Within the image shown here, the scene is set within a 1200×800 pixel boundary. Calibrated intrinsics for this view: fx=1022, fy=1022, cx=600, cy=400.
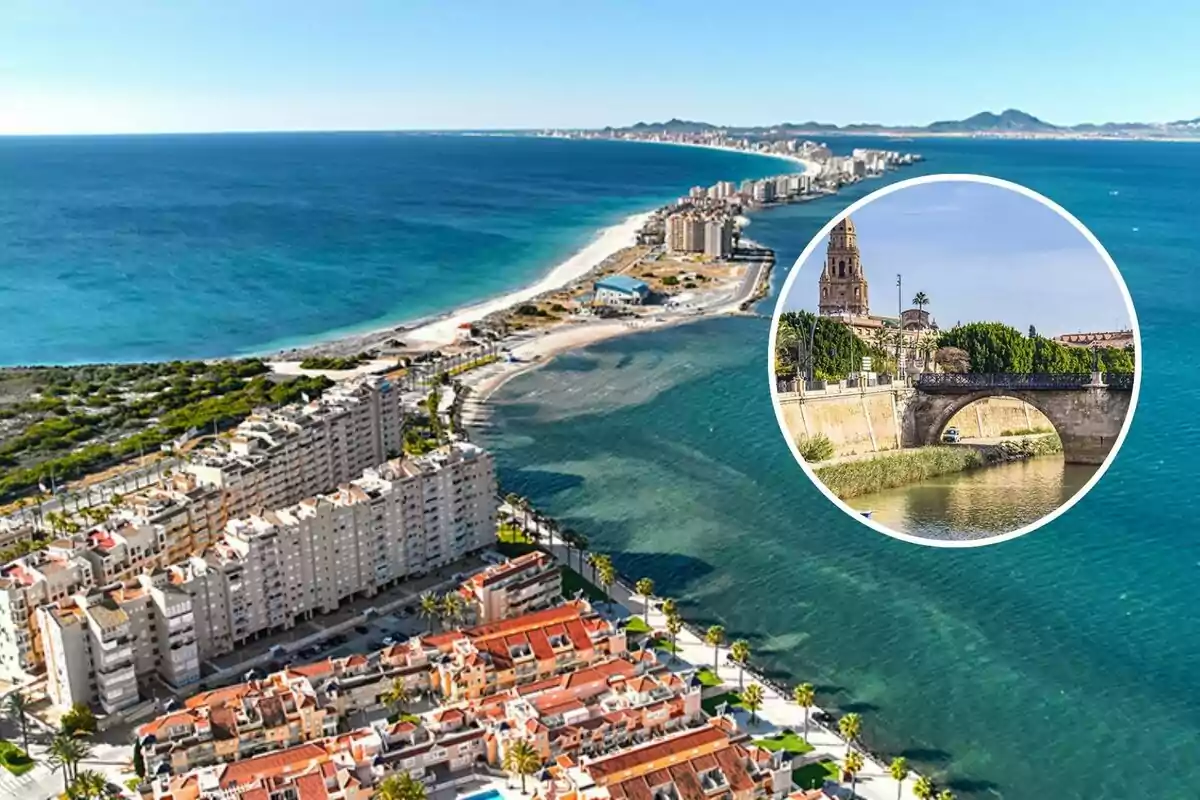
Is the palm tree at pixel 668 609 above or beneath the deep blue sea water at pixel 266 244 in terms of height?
beneath

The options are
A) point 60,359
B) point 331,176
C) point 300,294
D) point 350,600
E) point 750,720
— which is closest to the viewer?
point 750,720

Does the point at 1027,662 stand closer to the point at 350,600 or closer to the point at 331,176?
the point at 350,600

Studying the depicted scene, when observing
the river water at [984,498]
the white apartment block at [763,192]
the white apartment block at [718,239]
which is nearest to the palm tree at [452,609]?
the river water at [984,498]

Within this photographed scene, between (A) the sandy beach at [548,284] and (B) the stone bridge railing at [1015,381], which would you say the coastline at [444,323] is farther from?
(B) the stone bridge railing at [1015,381]

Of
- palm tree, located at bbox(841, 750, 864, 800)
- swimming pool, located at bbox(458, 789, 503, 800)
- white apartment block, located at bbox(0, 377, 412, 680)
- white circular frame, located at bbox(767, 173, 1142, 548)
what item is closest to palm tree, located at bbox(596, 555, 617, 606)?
swimming pool, located at bbox(458, 789, 503, 800)

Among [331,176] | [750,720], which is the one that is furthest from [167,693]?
[331,176]

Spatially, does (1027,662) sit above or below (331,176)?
below

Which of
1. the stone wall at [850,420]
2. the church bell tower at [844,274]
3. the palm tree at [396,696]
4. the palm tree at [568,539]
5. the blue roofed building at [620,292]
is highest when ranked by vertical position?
the church bell tower at [844,274]
